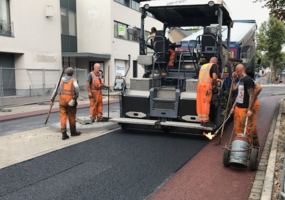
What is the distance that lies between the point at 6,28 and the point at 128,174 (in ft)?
48.8

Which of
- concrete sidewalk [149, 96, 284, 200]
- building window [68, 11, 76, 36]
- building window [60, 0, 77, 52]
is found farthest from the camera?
building window [68, 11, 76, 36]

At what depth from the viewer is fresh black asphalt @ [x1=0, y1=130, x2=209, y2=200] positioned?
4074 mm

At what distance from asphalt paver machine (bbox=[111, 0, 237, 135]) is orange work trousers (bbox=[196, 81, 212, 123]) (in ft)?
0.74

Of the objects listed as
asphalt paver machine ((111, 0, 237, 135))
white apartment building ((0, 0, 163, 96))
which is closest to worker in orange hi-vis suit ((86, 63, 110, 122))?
asphalt paver machine ((111, 0, 237, 135))

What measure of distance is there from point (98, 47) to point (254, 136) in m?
18.9

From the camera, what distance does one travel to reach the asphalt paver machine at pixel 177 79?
22.9 ft

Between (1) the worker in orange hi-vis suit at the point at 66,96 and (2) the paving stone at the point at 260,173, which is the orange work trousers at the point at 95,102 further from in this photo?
(2) the paving stone at the point at 260,173

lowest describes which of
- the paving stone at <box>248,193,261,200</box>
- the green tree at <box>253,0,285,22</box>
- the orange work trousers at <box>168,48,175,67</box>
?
the paving stone at <box>248,193,261,200</box>

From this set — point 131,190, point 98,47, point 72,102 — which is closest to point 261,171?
point 131,190

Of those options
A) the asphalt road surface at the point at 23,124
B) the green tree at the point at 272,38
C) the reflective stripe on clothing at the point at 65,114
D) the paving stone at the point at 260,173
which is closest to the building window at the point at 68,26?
the asphalt road surface at the point at 23,124

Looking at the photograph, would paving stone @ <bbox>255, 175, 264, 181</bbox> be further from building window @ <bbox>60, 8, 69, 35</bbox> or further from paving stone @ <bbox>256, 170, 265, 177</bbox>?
building window @ <bbox>60, 8, 69, 35</bbox>

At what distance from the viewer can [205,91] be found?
6.50m

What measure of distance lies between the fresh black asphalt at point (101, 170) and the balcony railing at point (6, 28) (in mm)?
12429

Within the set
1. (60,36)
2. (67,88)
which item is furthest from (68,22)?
(67,88)
